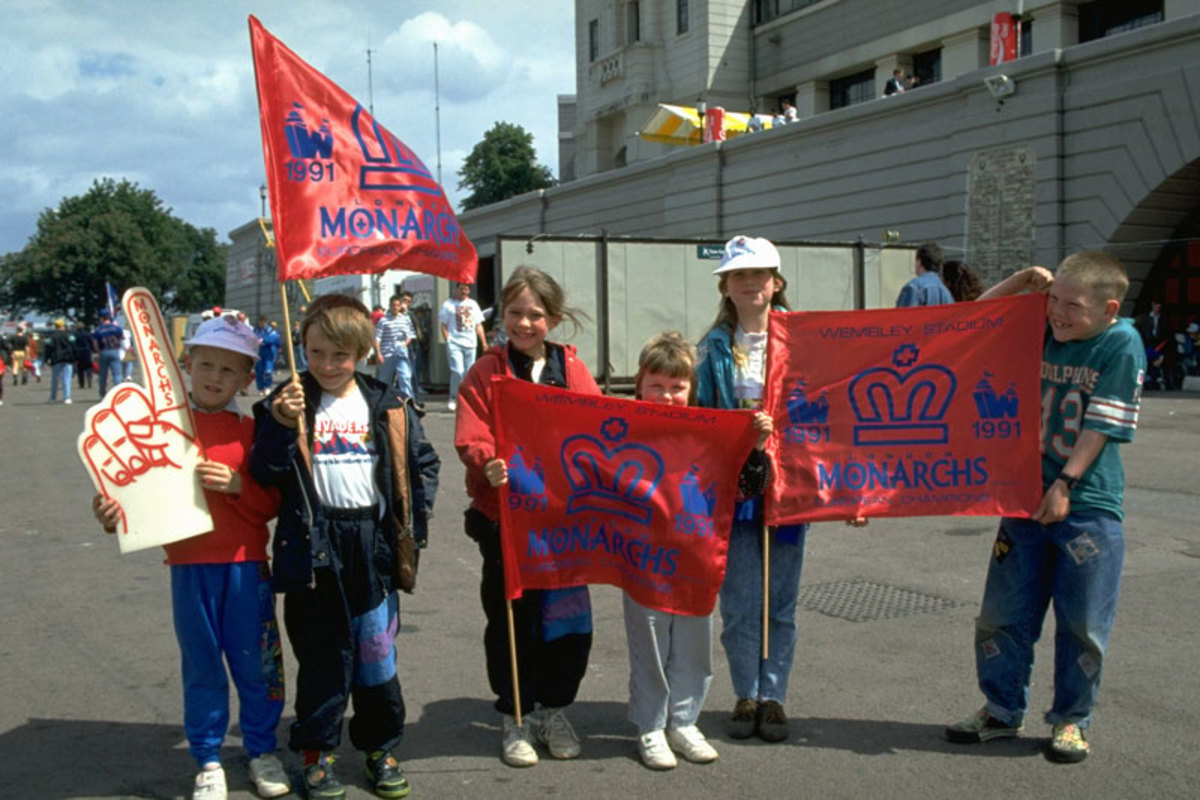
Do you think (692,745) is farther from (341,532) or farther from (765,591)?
(341,532)

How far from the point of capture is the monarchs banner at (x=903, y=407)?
434cm

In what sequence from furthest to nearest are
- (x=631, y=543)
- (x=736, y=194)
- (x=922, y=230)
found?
(x=736, y=194), (x=922, y=230), (x=631, y=543)

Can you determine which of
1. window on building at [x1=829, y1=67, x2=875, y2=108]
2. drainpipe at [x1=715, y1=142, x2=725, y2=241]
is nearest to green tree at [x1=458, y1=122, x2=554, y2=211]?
window on building at [x1=829, y1=67, x2=875, y2=108]

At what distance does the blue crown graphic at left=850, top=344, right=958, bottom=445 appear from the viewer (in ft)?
14.8

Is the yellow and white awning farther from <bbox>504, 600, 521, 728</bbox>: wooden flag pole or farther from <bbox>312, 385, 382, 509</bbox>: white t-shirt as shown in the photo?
<bbox>312, 385, 382, 509</bbox>: white t-shirt

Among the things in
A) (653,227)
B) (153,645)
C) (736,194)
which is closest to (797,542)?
(153,645)

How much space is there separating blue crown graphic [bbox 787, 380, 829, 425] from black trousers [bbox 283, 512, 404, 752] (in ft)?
5.45

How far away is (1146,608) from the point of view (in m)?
5.97

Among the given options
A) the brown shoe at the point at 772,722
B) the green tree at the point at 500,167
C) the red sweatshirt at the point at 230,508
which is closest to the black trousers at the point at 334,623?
the red sweatshirt at the point at 230,508

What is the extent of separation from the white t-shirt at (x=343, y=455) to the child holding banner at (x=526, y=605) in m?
0.37

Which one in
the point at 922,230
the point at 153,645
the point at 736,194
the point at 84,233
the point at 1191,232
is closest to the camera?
the point at 153,645

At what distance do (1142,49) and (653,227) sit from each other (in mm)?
17964

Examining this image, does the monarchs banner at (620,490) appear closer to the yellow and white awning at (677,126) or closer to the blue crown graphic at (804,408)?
the blue crown graphic at (804,408)

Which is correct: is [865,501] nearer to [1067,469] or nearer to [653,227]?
[1067,469]
